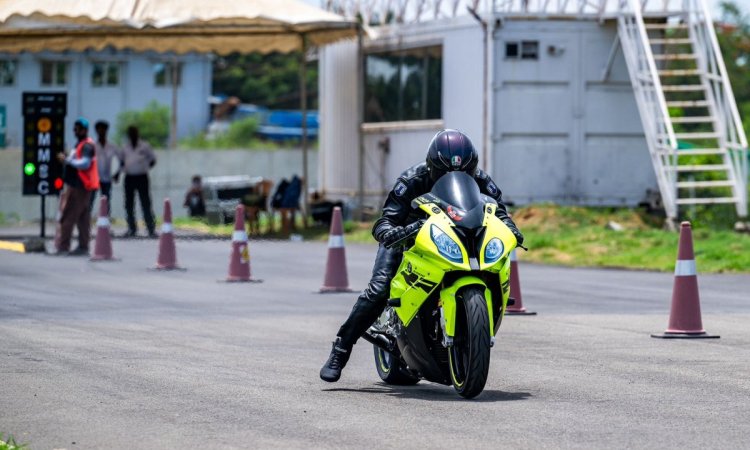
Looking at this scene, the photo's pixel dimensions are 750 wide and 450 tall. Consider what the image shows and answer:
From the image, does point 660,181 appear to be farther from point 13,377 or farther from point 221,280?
point 13,377

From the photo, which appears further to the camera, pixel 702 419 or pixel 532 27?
pixel 532 27

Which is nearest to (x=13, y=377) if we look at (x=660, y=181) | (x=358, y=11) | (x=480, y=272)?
(x=480, y=272)

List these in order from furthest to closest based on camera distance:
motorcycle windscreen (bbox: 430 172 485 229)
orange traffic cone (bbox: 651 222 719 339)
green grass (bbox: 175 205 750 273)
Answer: green grass (bbox: 175 205 750 273)
orange traffic cone (bbox: 651 222 719 339)
motorcycle windscreen (bbox: 430 172 485 229)

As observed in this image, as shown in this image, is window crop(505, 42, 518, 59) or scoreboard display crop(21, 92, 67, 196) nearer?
scoreboard display crop(21, 92, 67, 196)

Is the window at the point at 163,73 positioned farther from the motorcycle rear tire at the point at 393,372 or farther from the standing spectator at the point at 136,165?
the motorcycle rear tire at the point at 393,372

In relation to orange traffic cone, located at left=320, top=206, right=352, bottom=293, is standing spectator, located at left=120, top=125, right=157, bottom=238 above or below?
above

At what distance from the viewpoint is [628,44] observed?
84.4 ft

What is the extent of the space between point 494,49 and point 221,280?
900cm

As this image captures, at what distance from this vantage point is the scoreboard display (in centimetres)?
2528

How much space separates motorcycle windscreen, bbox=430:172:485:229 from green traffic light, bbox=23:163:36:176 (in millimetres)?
17202

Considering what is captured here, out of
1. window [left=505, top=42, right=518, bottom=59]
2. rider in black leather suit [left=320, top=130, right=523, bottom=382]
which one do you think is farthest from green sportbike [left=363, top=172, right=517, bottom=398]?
window [left=505, top=42, right=518, bottom=59]

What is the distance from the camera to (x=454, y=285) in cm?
864

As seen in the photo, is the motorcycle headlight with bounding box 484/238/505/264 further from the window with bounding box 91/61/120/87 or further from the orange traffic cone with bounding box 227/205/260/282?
the window with bounding box 91/61/120/87

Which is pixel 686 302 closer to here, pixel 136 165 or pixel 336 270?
pixel 336 270
